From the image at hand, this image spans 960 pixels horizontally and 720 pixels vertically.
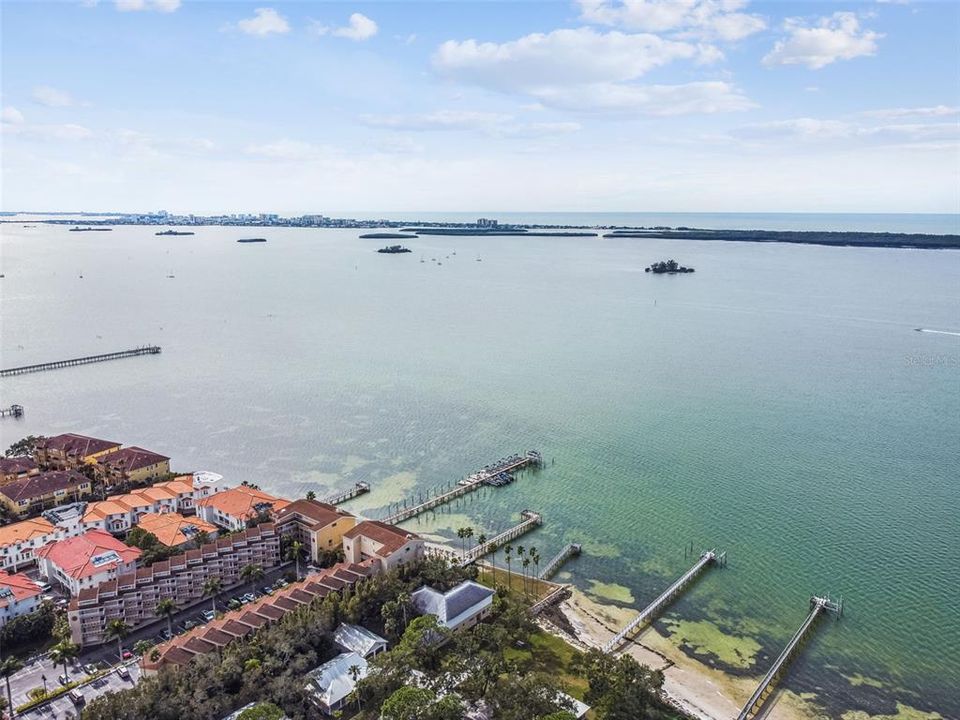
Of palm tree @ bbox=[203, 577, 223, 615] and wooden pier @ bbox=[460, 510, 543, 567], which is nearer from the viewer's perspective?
palm tree @ bbox=[203, 577, 223, 615]

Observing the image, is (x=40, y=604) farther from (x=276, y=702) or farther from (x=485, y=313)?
(x=485, y=313)

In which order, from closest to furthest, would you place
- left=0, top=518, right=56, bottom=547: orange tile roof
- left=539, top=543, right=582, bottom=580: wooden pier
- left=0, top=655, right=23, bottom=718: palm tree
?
left=0, top=655, right=23, bottom=718: palm tree
left=0, top=518, right=56, bottom=547: orange tile roof
left=539, top=543, right=582, bottom=580: wooden pier

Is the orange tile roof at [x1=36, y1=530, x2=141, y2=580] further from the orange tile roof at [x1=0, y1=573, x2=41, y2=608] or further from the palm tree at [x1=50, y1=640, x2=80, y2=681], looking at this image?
the palm tree at [x1=50, y1=640, x2=80, y2=681]

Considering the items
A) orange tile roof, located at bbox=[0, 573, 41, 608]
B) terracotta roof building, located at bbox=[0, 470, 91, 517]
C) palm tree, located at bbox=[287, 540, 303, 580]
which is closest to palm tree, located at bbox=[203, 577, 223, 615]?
palm tree, located at bbox=[287, 540, 303, 580]

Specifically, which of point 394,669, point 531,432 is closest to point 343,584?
point 394,669

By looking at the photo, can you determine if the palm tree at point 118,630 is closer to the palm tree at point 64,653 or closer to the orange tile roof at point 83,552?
the palm tree at point 64,653

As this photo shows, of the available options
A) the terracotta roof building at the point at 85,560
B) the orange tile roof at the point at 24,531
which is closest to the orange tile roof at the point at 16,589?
the terracotta roof building at the point at 85,560
